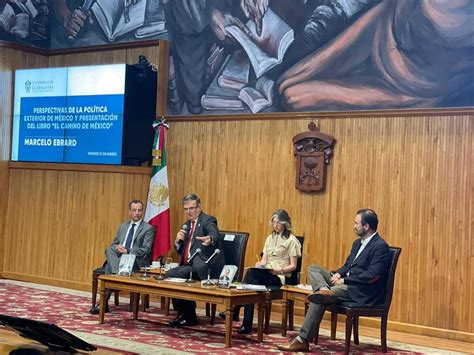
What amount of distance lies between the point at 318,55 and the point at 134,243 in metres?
3.05

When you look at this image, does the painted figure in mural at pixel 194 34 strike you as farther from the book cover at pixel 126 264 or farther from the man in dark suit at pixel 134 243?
the book cover at pixel 126 264

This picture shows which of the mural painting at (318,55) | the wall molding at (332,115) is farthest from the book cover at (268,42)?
the wall molding at (332,115)

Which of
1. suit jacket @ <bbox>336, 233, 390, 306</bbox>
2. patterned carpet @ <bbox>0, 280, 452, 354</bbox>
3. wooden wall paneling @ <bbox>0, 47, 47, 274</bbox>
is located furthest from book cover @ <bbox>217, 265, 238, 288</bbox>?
Result: wooden wall paneling @ <bbox>0, 47, 47, 274</bbox>

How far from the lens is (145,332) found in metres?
7.37

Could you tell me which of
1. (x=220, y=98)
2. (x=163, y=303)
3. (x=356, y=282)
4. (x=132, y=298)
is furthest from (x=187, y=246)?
(x=220, y=98)

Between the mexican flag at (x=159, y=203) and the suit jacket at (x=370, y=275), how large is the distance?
11.5ft

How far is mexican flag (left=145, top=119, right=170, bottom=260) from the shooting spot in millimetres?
9922

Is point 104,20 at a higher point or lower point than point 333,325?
higher

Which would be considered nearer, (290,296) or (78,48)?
(290,296)

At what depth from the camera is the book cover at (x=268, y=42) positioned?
9.36 m

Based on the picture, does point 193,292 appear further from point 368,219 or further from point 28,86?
point 28,86

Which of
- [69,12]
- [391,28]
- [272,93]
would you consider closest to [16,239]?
[69,12]

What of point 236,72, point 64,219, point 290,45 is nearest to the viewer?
point 290,45

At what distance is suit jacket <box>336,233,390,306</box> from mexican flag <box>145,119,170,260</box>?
3496 mm
